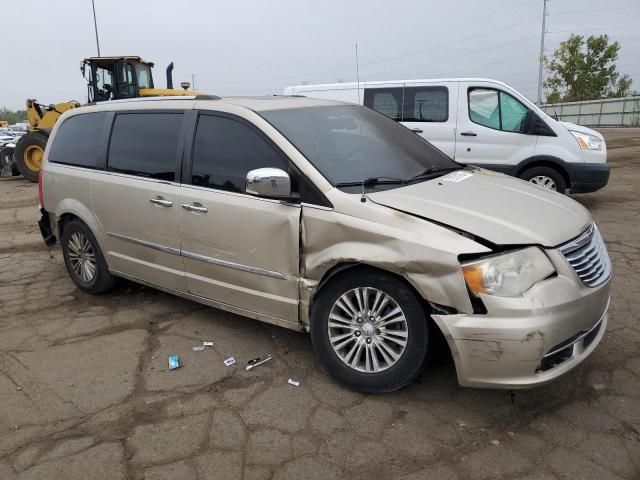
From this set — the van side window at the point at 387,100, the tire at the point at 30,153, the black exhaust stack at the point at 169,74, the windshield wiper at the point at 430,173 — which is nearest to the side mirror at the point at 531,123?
the van side window at the point at 387,100

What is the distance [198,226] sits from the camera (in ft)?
12.0

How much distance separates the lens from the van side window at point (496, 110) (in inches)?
305

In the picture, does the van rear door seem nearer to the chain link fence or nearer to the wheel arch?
the wheel arch

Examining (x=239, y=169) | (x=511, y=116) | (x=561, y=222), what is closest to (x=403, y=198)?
(x=561, y=222)

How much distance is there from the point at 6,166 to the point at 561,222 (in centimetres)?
1586

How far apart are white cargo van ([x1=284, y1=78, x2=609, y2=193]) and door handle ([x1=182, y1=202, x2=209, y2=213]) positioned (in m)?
5.45

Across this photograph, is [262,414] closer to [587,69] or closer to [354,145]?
[354,145]

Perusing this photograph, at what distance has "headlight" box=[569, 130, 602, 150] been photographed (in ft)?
24.8

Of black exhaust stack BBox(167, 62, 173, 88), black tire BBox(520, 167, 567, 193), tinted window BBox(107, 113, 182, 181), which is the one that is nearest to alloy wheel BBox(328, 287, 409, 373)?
tinted window BBox(107, 113, 182, 181)

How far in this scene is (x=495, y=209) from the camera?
297 centimetres

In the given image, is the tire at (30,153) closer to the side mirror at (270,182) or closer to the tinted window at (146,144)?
the tinted window at (146,144)

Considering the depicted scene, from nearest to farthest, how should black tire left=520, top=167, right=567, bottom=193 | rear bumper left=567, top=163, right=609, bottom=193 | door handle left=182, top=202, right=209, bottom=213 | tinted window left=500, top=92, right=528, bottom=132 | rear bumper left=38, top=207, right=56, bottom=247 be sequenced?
1. door handle left=182, top=202, right=209, bottom=213
2. rear bumper left=38, top=207, right=56, bottom=247
3. rear bumper left=567, top=163, right=609, bottom=193
4. black tire left=520, top=167, right=567, bottom=193
5. tinted window left=500, top=92, right=528, bottom=132

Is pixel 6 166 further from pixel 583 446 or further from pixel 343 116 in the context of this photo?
pixel 583 446

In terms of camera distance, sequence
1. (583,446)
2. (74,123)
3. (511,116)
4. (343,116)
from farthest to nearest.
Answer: (511,116) → (74,123) → (343,116) → (583,446)
